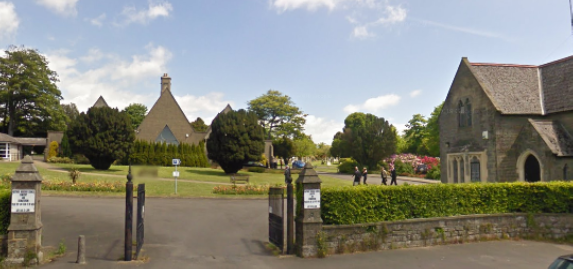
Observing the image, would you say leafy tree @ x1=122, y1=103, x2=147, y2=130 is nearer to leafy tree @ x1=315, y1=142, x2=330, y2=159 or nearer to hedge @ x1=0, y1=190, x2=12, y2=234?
leafy tree @ x1=315, y1=142, x2=330, y2=159

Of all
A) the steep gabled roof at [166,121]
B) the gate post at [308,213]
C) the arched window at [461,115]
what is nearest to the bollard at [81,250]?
the gate post at [308,213]

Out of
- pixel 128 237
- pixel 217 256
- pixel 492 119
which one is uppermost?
pixel 492 119

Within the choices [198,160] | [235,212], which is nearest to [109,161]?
[198,160]

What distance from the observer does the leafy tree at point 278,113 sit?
78.6m

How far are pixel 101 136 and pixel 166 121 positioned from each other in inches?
752

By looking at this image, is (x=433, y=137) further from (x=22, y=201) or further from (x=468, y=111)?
(x=22, y=201)

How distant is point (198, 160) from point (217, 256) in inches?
1580

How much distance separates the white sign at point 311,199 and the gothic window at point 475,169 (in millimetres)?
17147

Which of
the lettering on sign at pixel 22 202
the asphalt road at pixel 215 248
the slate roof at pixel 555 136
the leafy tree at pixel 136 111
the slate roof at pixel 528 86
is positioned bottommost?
the asphalt road at pixel 215 248

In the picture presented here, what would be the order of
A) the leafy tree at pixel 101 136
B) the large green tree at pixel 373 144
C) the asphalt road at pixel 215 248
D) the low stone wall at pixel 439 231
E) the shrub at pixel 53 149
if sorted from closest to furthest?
the asphalt road at pixel 215 248 < the low stone wall at pixel 439 231 < the leafy tree at pixel 101 136 < the shrub at pixel 53 149 < the large green tree at pixel 373 144

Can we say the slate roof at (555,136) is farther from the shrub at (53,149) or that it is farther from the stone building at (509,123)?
the shrub at (53,149)

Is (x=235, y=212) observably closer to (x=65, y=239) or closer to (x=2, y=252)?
(x=65, y=239)

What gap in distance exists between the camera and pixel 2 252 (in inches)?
360

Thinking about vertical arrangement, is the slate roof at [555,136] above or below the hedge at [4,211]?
above
